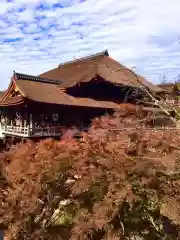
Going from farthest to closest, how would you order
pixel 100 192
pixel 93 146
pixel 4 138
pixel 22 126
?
pixel 4 138 → pixel 22 126 → pixel 93 146 → pixel 100 192

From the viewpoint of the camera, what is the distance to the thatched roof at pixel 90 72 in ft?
80.4

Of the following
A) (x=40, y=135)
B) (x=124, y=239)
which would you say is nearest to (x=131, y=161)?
(x=124, y=239)

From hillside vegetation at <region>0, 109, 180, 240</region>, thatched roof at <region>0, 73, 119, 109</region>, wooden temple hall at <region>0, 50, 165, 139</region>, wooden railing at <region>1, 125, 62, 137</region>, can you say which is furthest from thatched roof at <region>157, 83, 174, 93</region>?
wooden railing at <region>1, 125, 62, 137</region>

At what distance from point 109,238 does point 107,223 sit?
1.08 ft

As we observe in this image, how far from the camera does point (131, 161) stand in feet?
22.1

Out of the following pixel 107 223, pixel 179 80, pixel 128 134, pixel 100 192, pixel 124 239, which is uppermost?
pixel 179 80

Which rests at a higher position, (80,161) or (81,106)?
(81,106)

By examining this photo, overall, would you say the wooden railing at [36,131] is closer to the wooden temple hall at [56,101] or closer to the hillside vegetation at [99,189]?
the wooden temple hall at [56,101]

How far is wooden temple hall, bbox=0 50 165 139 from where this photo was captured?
2106 cm

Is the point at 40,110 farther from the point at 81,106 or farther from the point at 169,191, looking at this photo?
the point at 169,191

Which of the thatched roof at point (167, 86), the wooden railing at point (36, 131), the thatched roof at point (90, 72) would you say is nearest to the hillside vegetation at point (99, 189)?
the thatched roof at point (167, 86)

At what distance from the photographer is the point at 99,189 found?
7.02 metres

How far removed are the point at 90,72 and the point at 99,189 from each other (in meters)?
19.1

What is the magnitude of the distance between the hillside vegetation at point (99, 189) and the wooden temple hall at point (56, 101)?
40.7 feet
